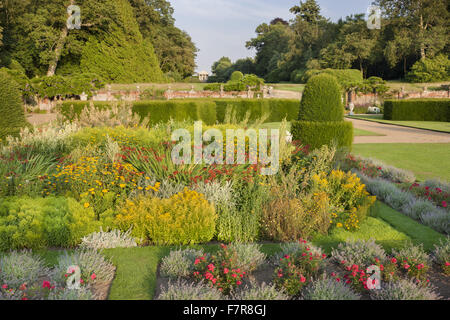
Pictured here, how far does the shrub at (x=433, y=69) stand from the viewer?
124ft

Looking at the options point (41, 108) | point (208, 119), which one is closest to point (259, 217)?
point (208, 119)

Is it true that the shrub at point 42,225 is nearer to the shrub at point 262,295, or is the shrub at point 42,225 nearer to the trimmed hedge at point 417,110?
the shrub at point 262,295

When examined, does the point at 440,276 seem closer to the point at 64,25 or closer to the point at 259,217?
the point at 259,217

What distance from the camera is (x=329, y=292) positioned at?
2402 millimetres

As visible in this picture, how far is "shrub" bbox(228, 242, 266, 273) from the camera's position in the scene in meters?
2.81

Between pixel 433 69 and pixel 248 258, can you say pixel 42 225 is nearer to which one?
pixel 248 258

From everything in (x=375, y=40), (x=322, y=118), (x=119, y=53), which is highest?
(x=375, y=40)

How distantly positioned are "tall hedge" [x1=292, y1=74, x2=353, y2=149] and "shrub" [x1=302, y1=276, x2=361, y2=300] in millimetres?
5864

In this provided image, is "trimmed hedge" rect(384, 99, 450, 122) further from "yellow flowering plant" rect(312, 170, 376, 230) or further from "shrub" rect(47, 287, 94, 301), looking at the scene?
"shrub" rect(47, 287, 94, 301)

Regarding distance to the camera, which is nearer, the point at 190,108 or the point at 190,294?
the point at 190,294

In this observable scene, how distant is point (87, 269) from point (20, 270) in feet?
1.76

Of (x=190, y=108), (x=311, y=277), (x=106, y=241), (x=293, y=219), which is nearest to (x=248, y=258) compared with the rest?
(x=311, y=277)

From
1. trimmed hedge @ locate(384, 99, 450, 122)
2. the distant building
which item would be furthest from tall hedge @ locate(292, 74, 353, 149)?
the distant building
